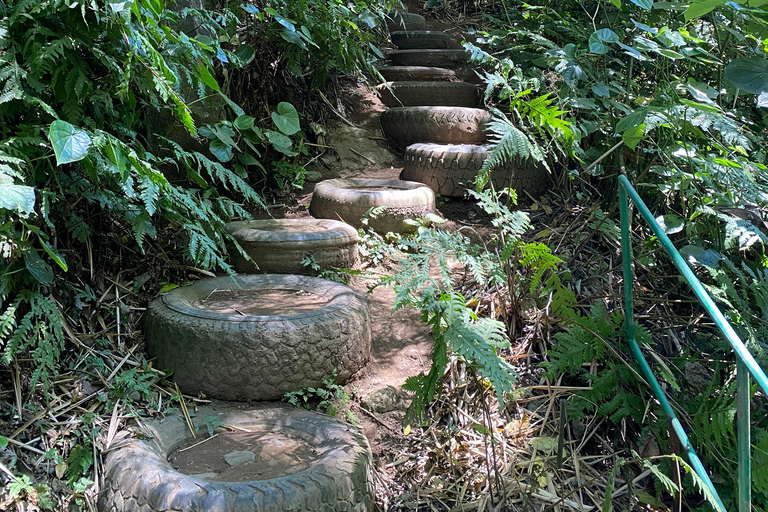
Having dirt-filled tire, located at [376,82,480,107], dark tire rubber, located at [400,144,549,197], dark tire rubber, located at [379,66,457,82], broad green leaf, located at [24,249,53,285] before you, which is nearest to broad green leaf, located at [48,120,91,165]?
broad green leaf, located at [24,249,53,285]

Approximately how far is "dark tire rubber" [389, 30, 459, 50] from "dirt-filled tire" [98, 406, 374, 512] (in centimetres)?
537

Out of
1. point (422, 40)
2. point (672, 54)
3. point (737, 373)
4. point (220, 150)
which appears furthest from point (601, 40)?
point (422, 40)

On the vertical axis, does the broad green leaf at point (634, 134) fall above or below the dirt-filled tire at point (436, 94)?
above

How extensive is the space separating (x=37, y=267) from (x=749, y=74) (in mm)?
2823

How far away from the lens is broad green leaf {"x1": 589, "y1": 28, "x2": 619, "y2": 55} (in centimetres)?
323

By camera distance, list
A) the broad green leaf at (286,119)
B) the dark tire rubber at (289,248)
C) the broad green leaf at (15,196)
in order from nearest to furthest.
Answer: the broad green leaf at (15,196)
the dark tire rubber at (289,248)
the broad green leaf at (286,119)

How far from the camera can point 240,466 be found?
80.4 inches

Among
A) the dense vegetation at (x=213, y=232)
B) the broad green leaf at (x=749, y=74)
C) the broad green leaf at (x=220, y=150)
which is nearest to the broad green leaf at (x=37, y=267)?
the dense vegetation at (x=213, y=232)

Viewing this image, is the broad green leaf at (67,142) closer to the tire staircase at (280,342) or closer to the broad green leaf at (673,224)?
the tire staircase at (280,342)

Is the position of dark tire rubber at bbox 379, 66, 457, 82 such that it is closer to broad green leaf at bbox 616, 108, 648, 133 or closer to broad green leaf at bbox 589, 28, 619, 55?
broad green leaf at bbox 589, 28, 619, 55

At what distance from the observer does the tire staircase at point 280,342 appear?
1.84 meters

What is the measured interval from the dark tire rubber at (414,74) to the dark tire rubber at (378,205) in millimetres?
2223

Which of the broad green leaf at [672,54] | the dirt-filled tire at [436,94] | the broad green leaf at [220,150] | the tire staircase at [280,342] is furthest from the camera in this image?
the dirt-filled tire at [436,94]

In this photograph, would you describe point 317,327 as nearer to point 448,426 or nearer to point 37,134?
point 448,426
